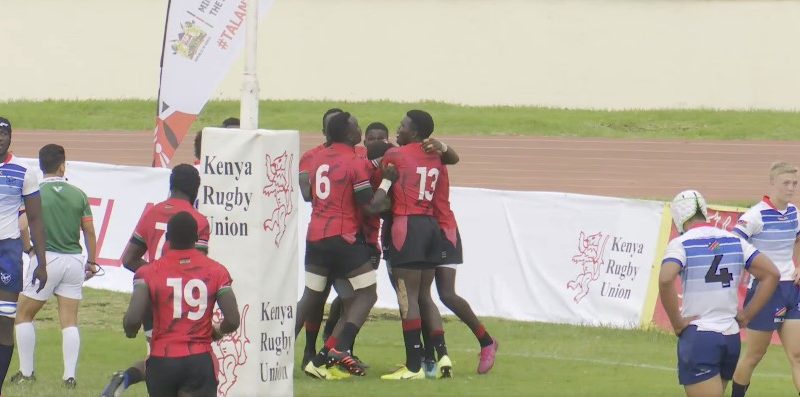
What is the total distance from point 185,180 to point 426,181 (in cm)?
249

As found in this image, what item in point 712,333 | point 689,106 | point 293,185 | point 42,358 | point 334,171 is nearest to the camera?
point 712,333

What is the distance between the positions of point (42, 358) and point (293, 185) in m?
4.00

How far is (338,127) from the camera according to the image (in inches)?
418

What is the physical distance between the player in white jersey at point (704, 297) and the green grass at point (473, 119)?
2903cm

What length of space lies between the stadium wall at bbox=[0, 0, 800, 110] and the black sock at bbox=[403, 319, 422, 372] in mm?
33133

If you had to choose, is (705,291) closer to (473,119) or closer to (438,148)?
(438,148)

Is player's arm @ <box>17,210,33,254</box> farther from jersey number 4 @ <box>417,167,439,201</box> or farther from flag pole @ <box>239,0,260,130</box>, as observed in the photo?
jersey number 4 @ <box>417,167,439,201</box>

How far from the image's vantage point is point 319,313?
11156 mm

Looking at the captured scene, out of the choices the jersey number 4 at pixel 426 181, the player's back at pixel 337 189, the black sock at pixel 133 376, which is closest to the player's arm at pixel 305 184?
the player's back at pixel 337 189

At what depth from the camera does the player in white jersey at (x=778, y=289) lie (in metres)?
10.1

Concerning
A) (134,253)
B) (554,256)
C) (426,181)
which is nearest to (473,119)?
(554,256)

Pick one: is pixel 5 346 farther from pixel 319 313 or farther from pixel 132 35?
pixel 132 35

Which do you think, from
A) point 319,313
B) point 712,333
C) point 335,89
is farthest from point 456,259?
point 335,89

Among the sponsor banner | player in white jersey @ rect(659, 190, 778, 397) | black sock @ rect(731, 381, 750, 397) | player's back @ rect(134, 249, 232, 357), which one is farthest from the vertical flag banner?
player in white jersey @ rect(659, 190, 778, 397)
